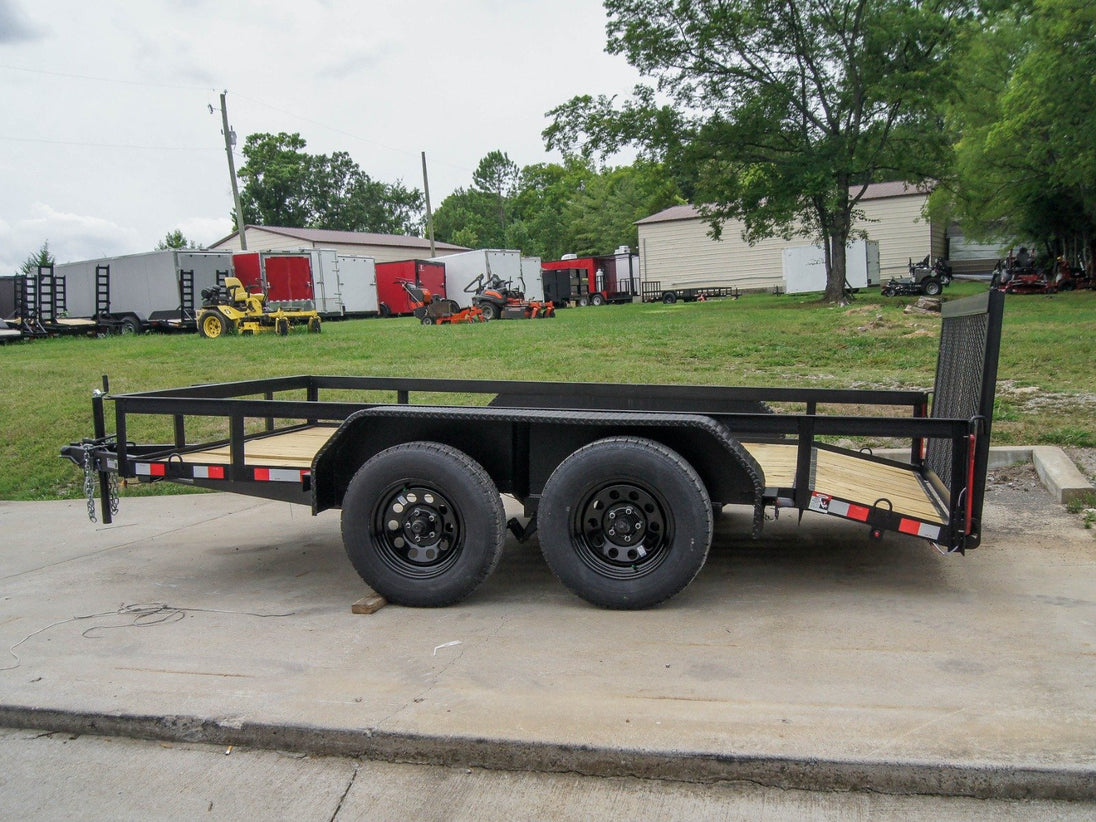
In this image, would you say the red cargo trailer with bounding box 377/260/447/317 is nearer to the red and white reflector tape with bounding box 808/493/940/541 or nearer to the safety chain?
the safety chain

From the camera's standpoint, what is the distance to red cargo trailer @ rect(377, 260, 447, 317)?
41250mm

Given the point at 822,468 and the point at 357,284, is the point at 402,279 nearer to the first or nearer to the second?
the point at 357,284

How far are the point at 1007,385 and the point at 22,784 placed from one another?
11.1 m

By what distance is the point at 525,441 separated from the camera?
5.09 m

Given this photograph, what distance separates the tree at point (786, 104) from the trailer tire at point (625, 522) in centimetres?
2536

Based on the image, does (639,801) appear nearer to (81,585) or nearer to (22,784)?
(22,784)

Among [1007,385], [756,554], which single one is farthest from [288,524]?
[1007,385]

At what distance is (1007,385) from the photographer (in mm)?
11406

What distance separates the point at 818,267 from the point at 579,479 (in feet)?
140

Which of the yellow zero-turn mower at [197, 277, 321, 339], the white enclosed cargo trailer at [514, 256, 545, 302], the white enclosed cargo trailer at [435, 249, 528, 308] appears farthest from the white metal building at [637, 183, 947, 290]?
the yellow zero-turn mower at [197, 277, 321, 339]

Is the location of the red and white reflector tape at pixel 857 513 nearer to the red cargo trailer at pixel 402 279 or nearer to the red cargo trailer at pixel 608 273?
the red cargo trailer at pixel 402 279

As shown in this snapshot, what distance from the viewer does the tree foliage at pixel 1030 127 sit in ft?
87.5

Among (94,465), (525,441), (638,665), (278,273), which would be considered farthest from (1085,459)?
(278,273)

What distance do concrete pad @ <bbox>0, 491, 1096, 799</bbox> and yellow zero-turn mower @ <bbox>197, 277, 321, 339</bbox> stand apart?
67.8 ft
